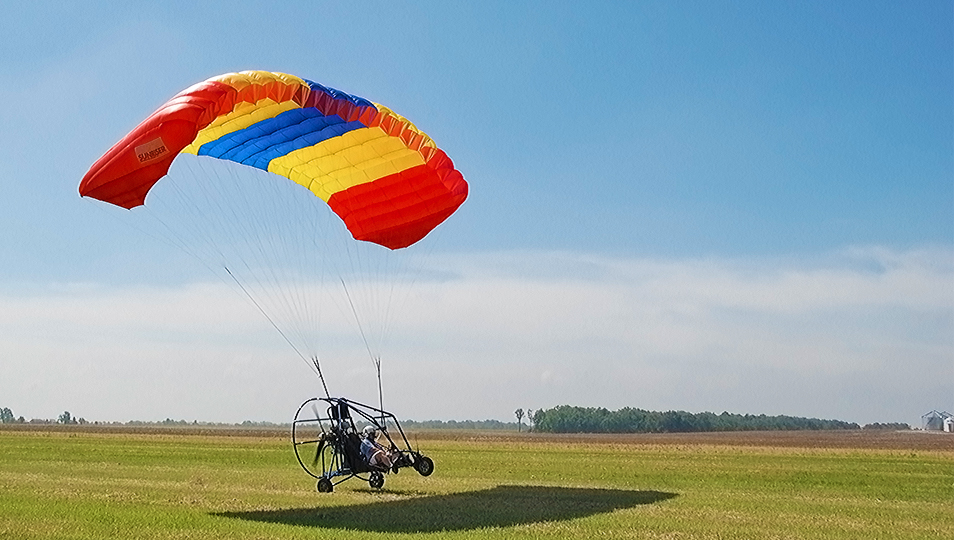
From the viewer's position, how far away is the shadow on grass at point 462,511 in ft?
40.0

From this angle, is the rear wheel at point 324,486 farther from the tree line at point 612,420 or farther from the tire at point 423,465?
the tree line at point 612,420

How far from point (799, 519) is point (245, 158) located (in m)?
10.7

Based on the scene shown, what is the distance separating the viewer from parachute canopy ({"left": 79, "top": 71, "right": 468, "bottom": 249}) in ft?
37.9

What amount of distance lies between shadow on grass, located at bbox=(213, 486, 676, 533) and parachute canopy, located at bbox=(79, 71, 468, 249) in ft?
15.5

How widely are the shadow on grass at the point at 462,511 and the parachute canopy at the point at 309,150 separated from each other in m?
4.74

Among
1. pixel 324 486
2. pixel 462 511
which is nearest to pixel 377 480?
pixel 324 486

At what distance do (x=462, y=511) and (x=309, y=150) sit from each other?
6486 millimetres

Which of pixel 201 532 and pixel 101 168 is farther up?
pixel 101 168

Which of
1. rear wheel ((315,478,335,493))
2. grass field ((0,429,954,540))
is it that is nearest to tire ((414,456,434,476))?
grass field ((0,429,954,540))

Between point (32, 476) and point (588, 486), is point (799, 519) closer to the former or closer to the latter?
point (588, 486)

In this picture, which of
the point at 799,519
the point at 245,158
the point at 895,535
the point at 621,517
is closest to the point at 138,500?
the point at 245,158

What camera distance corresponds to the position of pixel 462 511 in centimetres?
1376

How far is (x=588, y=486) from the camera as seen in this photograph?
61.2 ft

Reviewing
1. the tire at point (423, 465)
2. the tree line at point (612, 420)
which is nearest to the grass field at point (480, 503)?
the tire at point (423, 465)
